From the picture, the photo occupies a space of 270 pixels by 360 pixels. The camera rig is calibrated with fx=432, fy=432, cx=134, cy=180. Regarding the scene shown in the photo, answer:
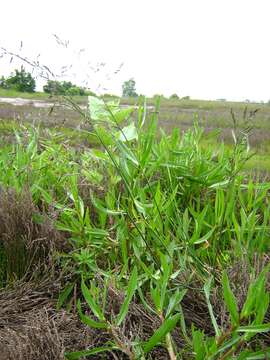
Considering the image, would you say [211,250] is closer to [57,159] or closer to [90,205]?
[90,205]

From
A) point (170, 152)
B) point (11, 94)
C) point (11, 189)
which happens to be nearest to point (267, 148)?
point (170, 152)

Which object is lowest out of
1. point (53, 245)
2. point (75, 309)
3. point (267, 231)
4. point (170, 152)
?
point (75, 309)

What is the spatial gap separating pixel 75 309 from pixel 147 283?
0.27 metres

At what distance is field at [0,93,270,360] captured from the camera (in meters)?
1.11

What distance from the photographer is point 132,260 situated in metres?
1.57

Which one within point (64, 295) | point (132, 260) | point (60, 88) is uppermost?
point (60, 88)

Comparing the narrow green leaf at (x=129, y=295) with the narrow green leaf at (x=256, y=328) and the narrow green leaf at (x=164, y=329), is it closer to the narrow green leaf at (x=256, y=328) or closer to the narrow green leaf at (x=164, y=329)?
the narrow green leaf at (x=164, y=329)

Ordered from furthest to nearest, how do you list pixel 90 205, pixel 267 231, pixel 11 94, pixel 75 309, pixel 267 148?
1. pixel 11 94
2. pixel 267 148
3. pixel 90 205
4. pixel 267 231
5. pixel 75 309

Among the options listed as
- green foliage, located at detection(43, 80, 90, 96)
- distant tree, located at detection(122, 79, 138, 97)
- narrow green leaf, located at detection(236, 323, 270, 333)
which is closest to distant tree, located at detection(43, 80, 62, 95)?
green foliage, located at detection(43, 80, 90, 96)

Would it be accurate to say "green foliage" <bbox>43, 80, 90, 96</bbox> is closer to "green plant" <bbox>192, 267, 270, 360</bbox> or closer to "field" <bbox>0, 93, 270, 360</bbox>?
"field" <bbox>0, 93, 270, 360</bbox>

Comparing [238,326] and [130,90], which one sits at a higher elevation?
[130,90]

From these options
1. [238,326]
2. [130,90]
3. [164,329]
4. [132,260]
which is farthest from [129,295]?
[130,90]

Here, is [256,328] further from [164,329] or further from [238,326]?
[164,329]

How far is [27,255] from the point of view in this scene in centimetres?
174
